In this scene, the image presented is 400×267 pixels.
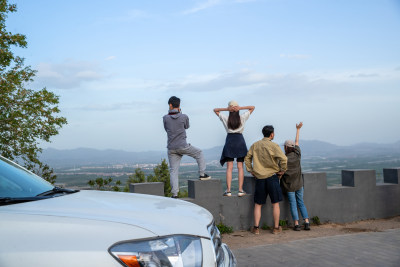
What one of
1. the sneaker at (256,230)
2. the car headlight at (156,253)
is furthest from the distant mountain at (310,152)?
the car headlight at (156,253)

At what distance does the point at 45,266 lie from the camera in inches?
86.5

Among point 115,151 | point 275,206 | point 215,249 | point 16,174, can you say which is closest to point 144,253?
point 215,249

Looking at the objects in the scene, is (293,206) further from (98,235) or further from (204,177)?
(98,235)

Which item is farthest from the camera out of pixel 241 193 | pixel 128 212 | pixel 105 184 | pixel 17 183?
pixel 105 184

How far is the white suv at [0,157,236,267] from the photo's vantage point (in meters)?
2.23

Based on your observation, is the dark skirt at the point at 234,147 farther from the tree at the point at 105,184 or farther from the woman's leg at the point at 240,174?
the tree at the point at 105,184

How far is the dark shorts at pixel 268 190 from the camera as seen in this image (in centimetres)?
895

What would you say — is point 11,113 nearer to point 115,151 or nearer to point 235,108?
point 235,108

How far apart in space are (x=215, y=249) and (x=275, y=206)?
254 inches

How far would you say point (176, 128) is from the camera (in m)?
8.72

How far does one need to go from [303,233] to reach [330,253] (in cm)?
240

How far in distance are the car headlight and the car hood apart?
7 cm

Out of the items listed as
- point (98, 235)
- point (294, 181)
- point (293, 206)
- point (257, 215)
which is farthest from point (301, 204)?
point (98, 235)

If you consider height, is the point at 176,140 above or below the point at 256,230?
above
